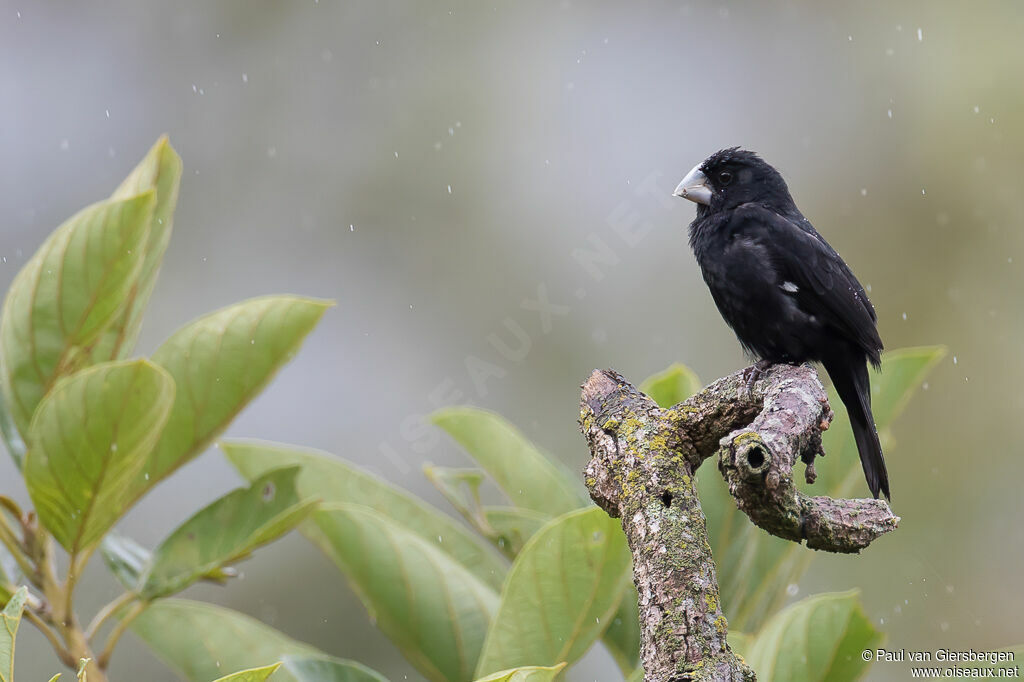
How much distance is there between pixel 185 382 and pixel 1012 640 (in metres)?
4.42

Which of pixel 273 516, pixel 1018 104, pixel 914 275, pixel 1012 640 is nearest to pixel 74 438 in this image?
pixel 273 516

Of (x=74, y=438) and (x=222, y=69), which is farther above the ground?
(x=222, y=69)

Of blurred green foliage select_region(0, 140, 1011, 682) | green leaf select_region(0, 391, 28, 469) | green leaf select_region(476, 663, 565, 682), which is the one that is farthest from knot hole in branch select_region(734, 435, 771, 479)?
green leaf select_region(0, 391, 28, 469)

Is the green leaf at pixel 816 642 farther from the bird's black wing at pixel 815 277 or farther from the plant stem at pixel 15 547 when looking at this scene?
the plant stem at pixel 15 547

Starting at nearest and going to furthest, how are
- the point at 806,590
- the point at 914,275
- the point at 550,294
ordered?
the point at 806,590
the point at 914,275
the point at 550,294

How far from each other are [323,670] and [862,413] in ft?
3.95

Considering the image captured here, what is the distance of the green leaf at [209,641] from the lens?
1.77m

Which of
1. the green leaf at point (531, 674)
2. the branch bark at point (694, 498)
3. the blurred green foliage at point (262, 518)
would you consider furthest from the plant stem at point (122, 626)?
the branch bark at point (694, 498)

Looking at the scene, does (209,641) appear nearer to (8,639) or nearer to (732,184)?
(8,639)

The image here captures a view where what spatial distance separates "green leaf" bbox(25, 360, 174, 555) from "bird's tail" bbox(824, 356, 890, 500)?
3.91 ft

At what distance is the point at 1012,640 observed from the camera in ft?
16.1

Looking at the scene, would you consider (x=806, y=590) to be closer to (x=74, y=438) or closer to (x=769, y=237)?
(x=769, y=237)

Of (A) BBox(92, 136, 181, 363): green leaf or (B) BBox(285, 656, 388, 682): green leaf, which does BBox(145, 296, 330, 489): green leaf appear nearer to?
(A) BBox(92, 136, 181, 363): green leaf

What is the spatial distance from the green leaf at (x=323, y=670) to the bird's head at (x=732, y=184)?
5.53 ft
